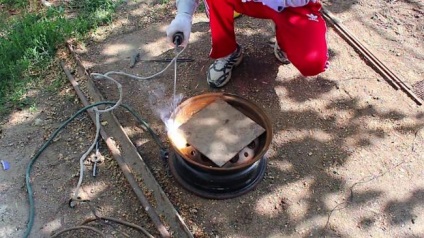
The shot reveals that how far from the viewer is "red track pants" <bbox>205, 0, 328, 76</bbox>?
118 inches

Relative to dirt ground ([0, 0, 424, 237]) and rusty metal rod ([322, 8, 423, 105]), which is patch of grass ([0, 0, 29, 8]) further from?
rusty metal rod ([322, 8, 423, 105])

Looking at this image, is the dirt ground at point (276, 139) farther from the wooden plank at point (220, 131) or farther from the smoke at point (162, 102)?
the wooden plank at point (220, 131)

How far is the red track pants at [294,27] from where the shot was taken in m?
3.00

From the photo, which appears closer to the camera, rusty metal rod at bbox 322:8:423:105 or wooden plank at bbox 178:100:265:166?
wooden plank at bbox 178:100:265:166

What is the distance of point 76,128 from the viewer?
3.17 metres

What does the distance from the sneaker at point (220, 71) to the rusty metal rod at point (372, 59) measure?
3.06 ft

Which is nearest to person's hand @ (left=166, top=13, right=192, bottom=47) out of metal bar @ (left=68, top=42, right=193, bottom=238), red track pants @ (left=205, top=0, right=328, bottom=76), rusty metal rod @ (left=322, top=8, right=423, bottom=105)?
red track pants @ (left=205, top=0, right=328, bottom=76)

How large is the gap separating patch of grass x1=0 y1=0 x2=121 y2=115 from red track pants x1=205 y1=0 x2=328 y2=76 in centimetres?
115

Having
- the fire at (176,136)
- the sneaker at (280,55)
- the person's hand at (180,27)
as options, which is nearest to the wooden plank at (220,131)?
the fire at (176,136)

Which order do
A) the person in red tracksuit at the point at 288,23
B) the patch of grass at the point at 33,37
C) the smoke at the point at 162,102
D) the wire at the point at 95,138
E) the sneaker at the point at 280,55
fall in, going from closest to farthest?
the wire at the point at 95,138 < the person in red tracksuit at the point at 288,23 < the smoke at the point at 162,102 < the patch of grass at the point at 33,37 < the sneaker at the point at 280,55

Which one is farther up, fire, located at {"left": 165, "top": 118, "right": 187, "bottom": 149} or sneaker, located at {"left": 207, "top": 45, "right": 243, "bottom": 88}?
fire, located at {"left": 165, "top": 118, "right": 187, "bottom": 149}

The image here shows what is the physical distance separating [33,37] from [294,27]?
188cm

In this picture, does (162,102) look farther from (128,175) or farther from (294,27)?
(294,27)

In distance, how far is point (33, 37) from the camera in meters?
3.63
